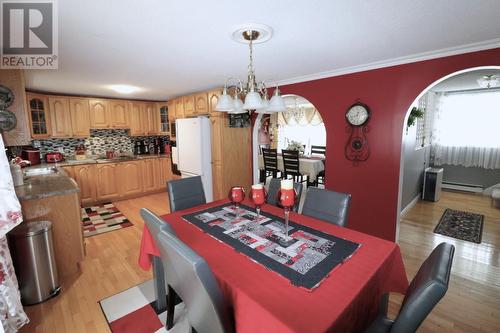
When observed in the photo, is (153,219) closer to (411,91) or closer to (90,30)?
(90,30)

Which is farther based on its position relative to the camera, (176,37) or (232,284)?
(176,37)

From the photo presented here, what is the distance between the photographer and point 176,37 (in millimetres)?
1898

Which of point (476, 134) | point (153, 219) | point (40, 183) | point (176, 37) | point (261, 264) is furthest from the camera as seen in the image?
point (476, 134)

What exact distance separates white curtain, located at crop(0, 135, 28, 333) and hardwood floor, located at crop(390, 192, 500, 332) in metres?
2.78

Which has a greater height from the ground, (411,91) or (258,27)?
(258,27)

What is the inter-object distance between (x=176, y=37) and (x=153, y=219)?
138 centimetres

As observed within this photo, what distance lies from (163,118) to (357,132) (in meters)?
4.31

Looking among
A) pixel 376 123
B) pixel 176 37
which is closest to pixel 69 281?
pixel 176 37

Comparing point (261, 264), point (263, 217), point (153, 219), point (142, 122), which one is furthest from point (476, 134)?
point (142, 122)

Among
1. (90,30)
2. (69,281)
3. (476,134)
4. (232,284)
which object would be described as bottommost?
(69,281)

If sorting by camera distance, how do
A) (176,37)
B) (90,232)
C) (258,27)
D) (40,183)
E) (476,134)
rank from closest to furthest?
(258,27), (176,37), (40,183), (90,232), (476,134)

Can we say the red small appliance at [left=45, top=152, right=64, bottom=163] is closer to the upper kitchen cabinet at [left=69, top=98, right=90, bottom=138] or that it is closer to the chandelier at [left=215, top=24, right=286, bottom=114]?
the upper kitchen cabinet at [left=69, top=98, right=90, bottom=138]

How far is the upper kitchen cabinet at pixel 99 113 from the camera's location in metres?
4.74

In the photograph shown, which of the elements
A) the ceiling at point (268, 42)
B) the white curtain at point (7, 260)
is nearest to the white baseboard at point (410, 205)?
the ceiling at point (268, 42)
